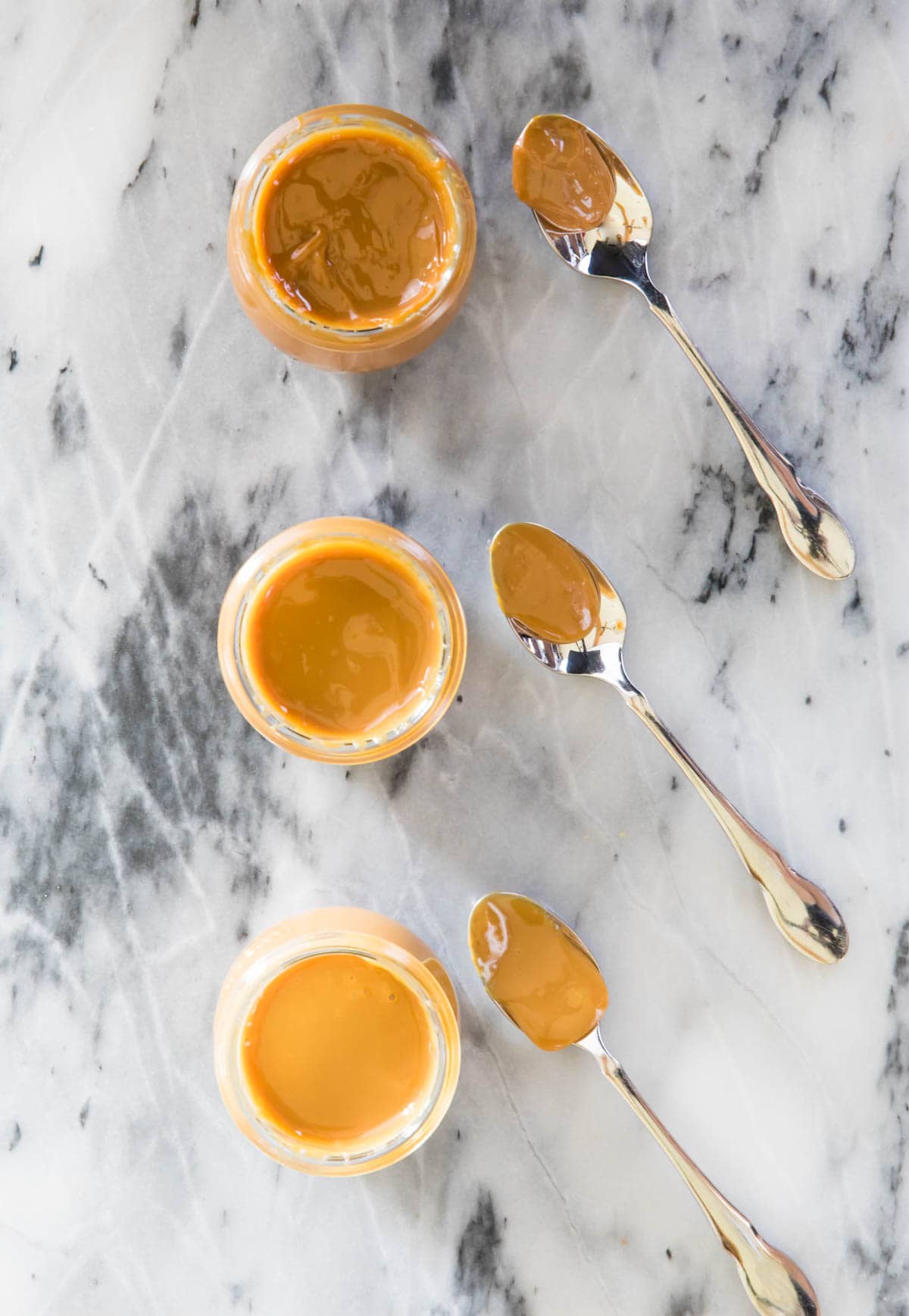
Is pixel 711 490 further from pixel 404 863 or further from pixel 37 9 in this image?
pixel 37 9

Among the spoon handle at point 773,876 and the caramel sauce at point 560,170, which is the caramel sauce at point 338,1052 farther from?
the caramel sauce at point 560,170

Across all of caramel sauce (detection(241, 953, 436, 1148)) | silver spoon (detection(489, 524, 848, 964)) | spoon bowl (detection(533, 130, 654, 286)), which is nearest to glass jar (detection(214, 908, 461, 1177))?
caramel sauce (detection(241, 953, 436, 1148))

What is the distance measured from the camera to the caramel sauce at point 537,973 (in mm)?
919

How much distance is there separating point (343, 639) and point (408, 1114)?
438 mm

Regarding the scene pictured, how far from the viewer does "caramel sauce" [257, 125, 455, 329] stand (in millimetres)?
831

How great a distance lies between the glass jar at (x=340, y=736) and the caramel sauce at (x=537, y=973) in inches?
7.9

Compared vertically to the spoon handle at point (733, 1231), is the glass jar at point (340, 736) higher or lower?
higher

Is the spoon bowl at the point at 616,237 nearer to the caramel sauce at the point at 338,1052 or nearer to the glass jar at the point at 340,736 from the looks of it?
the glass jar at the point at 340,736

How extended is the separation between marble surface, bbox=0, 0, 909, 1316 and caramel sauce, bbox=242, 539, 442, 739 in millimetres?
96

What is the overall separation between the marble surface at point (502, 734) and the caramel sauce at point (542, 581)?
0.05 metres

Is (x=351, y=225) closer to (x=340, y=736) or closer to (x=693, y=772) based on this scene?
(x=340, y=736)

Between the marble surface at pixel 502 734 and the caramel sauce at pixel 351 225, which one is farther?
the marble surface at pixel 502 734

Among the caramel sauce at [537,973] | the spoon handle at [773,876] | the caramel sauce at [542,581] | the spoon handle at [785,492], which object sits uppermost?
the spoon handle at [785,492]

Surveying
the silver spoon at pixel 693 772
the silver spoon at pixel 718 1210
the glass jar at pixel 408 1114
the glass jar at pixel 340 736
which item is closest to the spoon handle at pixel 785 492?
the silver spoon at pixel 693 772
